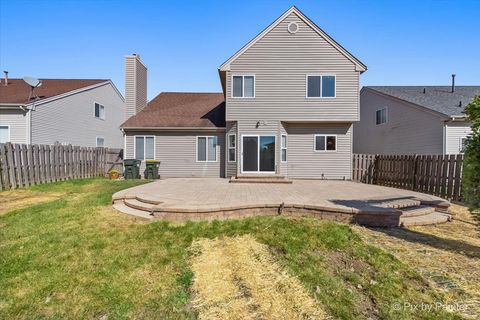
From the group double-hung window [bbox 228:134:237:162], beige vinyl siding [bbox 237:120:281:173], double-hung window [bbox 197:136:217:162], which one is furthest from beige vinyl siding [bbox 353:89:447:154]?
double-hung window [bbox 197:136:217:162]

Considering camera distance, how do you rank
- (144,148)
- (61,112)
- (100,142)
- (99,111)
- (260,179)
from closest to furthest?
(260,179) < (144,148) < (61,112) < (99,111) < (100,142)

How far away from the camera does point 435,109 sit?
16953 mm

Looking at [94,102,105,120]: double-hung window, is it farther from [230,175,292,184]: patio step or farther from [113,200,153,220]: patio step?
[113,200,153,220]: patio step

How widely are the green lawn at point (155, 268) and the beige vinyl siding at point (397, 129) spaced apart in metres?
15.3

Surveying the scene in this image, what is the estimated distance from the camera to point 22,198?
31.6 feet

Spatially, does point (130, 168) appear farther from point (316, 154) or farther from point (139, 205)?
point (316, 154)

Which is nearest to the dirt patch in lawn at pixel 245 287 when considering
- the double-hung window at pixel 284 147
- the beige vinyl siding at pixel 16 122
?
the double-hung window at pixel 284 147

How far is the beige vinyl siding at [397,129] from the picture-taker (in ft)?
56.6

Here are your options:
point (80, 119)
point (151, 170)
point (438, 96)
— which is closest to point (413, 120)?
point (438, 96)

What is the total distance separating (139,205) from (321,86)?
11922 millimetres

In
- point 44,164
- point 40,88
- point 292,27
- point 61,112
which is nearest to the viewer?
point 44,164

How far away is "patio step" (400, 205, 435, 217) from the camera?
6.63 m

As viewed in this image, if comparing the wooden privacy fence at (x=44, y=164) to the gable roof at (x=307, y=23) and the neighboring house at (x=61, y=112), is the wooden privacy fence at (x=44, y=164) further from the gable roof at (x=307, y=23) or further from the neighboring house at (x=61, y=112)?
the gable roof at (x=307, y=23)

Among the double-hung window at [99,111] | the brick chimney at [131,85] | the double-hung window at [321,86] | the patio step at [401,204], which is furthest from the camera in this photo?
the double-hung window at [99,111]
